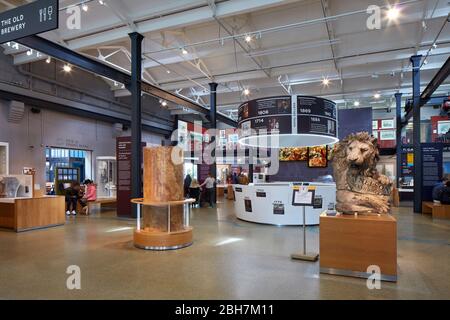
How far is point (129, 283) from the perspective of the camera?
3820mm

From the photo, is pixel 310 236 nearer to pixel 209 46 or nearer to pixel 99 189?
pixel 209 46

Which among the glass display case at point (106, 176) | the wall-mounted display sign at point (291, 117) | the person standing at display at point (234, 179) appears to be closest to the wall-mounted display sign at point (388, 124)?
the person standing at display at point (234, 179)

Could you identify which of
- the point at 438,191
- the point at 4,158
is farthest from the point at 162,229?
the point at 438,191

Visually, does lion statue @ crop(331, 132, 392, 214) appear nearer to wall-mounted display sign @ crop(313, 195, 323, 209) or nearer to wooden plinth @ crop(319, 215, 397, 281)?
wooden plinth @ crop(319, 215, 397, 281)

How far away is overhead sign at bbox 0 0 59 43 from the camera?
370 cm

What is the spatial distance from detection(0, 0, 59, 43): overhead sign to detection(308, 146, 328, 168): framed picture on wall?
13.5 metres

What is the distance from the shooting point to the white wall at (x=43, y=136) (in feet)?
34.4

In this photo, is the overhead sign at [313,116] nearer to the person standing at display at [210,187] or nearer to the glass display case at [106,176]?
the person standing at display at [210,187]

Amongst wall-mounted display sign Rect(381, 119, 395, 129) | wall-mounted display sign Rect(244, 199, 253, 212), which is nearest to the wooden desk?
wall-mounted display sign Rect(244, 199, 253, 212)

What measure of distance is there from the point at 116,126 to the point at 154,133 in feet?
11.4

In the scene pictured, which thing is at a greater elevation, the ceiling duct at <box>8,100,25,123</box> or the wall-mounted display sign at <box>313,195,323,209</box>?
the ceiling duct at <box>8,100,25,123</box>

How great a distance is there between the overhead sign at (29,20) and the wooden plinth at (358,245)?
4.23 m

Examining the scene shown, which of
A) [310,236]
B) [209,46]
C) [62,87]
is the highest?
[209,46]
